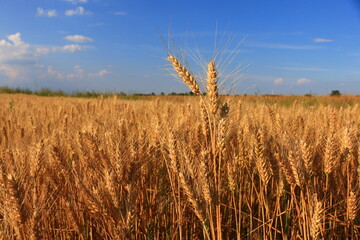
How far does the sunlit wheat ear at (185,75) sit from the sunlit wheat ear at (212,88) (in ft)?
0.25

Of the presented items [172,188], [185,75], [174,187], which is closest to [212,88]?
[185,75]

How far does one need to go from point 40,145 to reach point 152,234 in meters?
0.84

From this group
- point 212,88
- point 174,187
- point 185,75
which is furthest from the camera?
point 174,187

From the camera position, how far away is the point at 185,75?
138 centimetres

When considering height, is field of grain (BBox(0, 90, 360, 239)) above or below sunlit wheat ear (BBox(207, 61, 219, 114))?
below

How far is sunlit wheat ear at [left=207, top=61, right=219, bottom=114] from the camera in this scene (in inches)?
49.2

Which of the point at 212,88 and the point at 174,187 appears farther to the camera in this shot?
the point at 174,187

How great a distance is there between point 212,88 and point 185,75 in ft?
0.58

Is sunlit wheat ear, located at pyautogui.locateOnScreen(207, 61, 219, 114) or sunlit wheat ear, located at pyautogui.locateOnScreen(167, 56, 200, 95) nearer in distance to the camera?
sunlit wheat ear, located at pyautogui.locateOnScreen(207, 61, 219, 114)

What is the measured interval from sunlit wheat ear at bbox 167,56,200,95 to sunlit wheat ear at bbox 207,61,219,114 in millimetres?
76

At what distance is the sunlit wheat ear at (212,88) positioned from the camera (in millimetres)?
1250

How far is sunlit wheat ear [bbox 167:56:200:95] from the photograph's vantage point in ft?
4.45

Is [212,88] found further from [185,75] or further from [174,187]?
[174,187]

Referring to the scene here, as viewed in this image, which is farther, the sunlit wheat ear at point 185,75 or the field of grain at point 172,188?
the sunlit wheat ear at point 185,75
